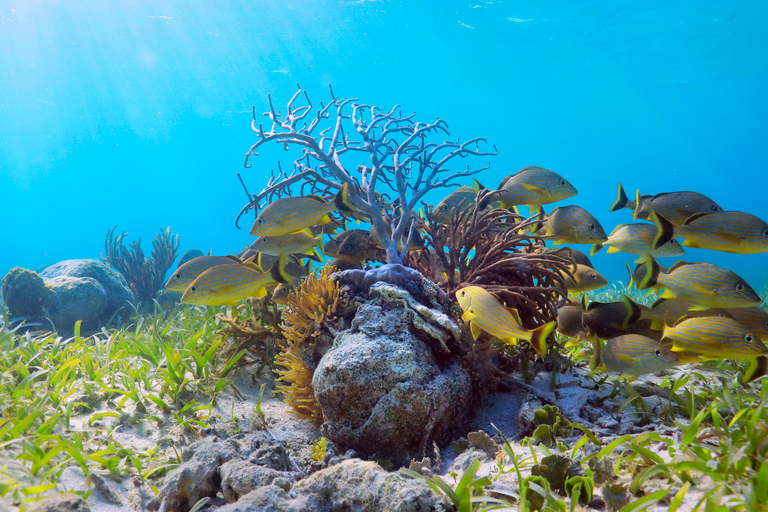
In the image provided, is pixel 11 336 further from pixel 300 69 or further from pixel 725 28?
pixel 300 69

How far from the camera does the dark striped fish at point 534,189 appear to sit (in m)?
3.73

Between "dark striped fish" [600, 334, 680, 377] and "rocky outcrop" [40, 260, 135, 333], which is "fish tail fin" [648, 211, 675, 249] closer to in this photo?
"dark striped fish" [600, 334, 680, 377]

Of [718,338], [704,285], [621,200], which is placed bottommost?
[718,338]

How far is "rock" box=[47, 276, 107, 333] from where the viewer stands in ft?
23.0

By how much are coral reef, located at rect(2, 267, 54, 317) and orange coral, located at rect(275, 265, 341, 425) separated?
6.67 meters

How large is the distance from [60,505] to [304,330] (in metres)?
1.98

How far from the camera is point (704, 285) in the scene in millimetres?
2656

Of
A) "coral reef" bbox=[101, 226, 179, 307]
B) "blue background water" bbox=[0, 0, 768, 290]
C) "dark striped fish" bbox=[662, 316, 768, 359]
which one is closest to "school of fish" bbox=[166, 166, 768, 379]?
"dark striped fish" bbox=[662, 316, 768, 359]

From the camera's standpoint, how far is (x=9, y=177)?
8650cm

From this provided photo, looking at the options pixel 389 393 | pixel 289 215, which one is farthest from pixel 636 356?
pixel 289 215

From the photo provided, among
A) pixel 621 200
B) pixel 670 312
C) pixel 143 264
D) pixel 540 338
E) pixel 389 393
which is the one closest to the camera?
pixel 540 338

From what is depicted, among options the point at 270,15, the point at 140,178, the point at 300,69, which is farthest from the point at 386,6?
the point at 140,178

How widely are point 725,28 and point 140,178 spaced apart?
113666mm

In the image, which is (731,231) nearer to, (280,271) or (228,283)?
(280,271)
